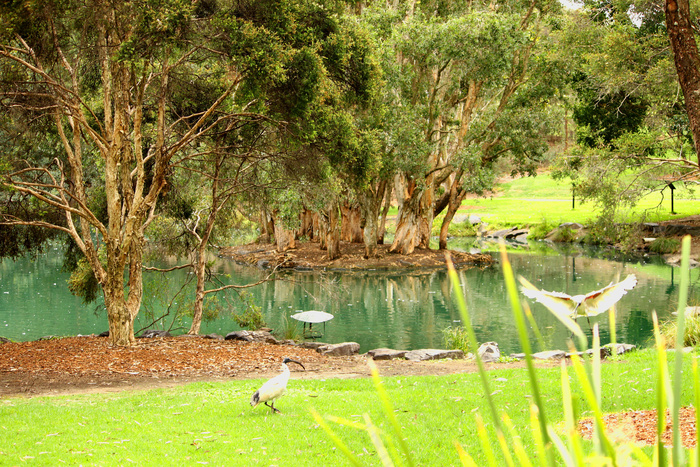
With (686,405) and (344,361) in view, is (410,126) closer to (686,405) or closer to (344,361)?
(344,361)

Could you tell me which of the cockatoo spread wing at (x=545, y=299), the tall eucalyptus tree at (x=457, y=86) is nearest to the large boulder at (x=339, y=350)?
the cockatoo spread wing at (x=545, y=299)

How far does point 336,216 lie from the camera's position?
106 ft

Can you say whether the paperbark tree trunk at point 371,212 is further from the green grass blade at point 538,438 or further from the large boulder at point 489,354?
the green grass blade at point 538,438

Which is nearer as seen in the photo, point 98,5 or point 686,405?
point 686,405

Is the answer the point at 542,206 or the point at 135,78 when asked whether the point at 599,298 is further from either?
the point at 542,206

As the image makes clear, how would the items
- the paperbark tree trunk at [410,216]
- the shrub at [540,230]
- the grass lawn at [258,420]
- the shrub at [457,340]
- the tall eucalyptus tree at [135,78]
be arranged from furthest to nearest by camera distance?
the shrub at [540,230] → the paperbark tree trunk at [410,216] → the shrub at [457,340] → the tall eucalyptus tree at [135,78] → the grass lawn at [258,420]

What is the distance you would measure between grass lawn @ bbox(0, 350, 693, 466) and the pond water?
22.1ft

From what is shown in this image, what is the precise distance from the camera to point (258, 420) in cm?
797

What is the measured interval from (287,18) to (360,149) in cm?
343

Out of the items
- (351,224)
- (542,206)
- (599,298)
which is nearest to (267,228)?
(351,224)

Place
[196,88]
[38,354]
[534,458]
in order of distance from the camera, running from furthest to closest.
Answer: [196,88], [38,354], [534,458]

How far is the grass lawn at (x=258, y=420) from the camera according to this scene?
→ 6.49 metres

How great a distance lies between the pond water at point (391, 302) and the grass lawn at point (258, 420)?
22.1 feet

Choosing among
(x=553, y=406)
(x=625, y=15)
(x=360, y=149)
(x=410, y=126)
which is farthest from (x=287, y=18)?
(x=625, y=15)
